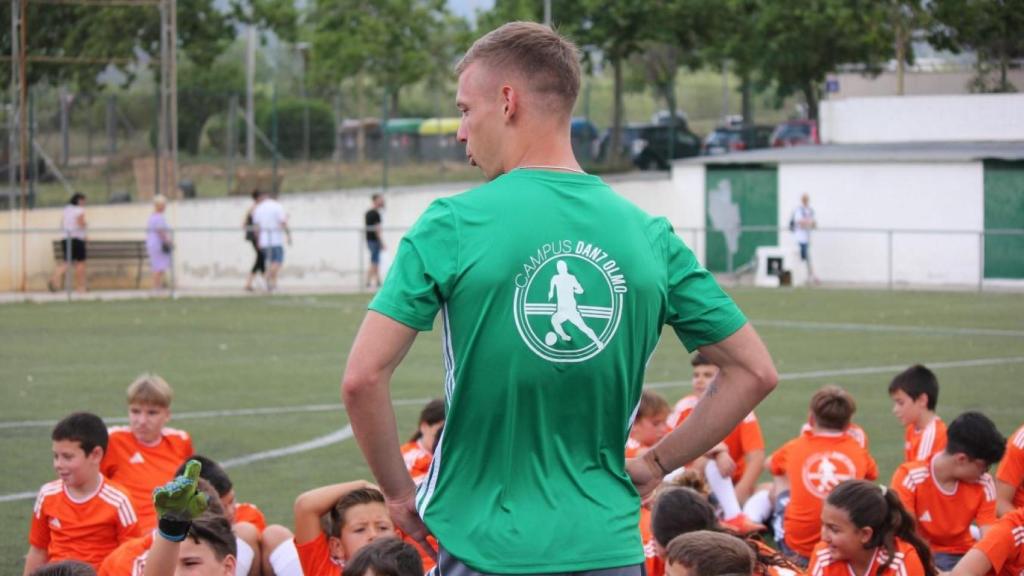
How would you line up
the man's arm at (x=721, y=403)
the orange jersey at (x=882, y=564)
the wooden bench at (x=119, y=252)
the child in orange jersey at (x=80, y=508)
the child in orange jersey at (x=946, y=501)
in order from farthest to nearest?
the wooden bench at (x=119, y=252) < the child in orange jersey at (x=946, y=501) < the child in orange jersey at (x=80, y=508) < the orange jersey at (x=882, y=564) < the man's arm at (x=721, y=403)

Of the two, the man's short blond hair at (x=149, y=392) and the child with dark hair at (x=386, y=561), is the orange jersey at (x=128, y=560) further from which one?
the man's short blond hair at (x=149, y=392)

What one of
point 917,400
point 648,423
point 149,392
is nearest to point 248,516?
point 149,392

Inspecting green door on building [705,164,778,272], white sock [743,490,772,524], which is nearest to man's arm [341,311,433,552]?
white sock [743,490,772,524]

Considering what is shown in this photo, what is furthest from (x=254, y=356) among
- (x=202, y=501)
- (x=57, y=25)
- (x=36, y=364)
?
(x=57, y=25)

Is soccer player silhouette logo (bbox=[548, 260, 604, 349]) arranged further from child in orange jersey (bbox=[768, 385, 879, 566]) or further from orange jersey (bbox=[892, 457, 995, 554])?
child in orange jersey (bbox=[768, 385, 879, 566])

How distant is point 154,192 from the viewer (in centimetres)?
3319

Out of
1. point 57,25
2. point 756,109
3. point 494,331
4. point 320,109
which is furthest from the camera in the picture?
point 756,109

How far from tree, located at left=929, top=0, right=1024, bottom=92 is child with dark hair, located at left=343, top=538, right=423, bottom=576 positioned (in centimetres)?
2384

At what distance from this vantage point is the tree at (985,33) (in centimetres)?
2820

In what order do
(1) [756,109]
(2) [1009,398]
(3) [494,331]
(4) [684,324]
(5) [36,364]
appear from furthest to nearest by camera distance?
(1) [756,109] → (5) [36,364] → (2) [1009,398] → (4) [684,324] → (3) [494,331]

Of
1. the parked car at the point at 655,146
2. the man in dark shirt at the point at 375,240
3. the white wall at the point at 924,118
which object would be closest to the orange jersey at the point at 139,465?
the man in dark shirt at the point at 375,240

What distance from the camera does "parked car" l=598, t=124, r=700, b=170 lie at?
4784 cm

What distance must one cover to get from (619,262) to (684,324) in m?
0.27

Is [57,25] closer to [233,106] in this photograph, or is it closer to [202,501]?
[233,106]
